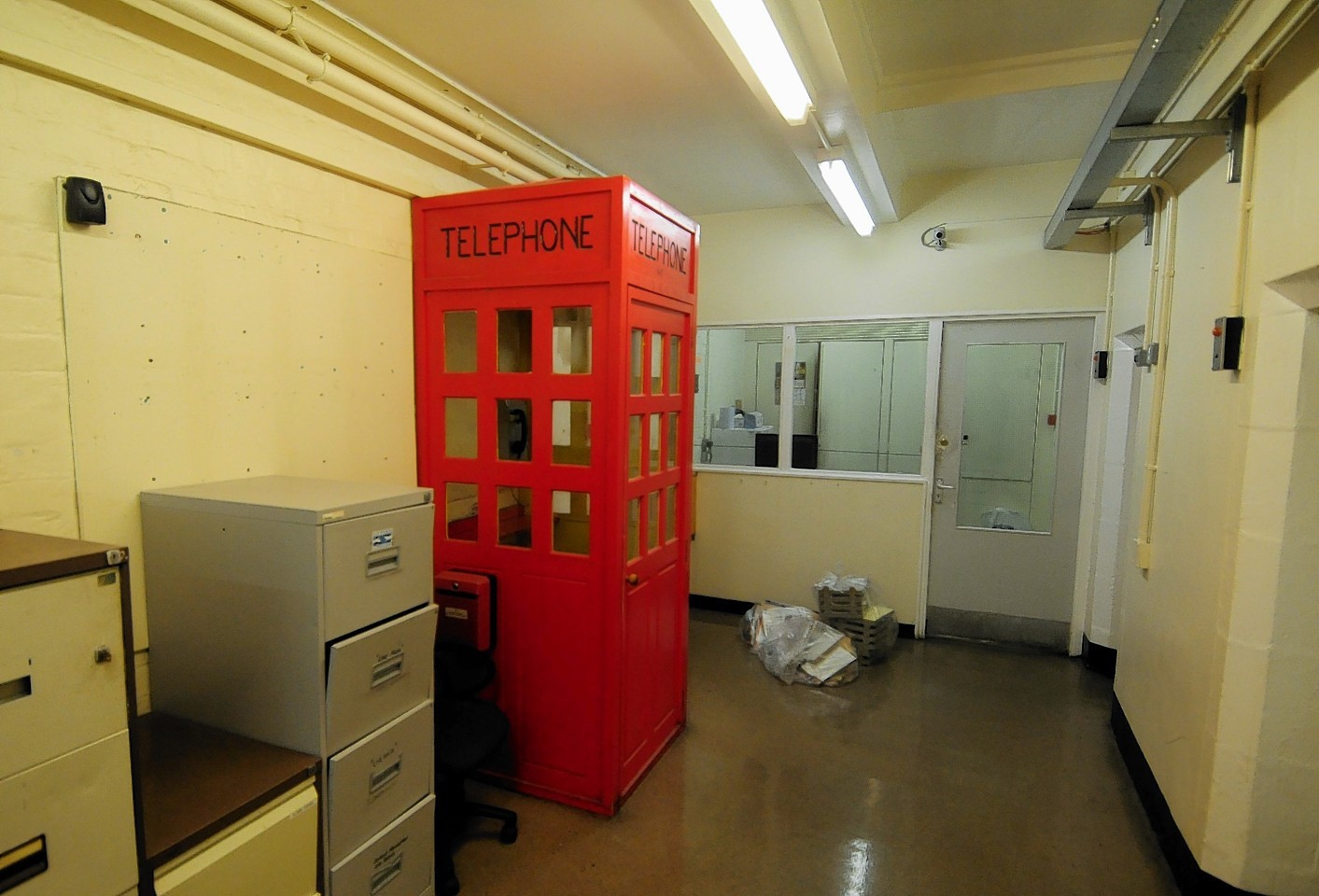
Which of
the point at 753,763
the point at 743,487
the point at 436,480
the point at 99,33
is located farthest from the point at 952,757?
the point at 99,33

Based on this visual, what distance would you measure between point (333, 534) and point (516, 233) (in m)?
1.38

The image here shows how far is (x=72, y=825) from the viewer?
1102 millimetres

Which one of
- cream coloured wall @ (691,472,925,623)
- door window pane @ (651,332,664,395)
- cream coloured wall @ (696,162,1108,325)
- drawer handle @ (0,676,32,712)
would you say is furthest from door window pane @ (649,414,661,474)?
cream coloured wall @ (696,162,1108,325)

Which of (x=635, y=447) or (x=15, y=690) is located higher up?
(x=635, y=447)

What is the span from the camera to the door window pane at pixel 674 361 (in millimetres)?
2872

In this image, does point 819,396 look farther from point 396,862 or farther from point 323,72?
point 396,862

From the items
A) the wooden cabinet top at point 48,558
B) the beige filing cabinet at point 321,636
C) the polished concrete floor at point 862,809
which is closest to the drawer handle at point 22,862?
the wooden cabinet top at point 48,558

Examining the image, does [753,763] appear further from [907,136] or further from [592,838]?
[907,136]

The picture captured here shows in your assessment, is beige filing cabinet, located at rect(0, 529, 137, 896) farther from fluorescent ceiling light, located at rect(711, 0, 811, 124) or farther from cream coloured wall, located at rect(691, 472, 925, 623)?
cream coloured wall, located at rect(691, 472, 925, 623)

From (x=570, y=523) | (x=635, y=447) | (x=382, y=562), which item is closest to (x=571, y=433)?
(x=635, y=447)

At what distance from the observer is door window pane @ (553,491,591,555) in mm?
2539

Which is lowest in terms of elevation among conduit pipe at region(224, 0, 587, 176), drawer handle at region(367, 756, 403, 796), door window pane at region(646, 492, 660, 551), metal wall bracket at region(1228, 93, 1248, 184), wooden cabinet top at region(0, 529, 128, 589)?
drawer handle at region(367, 756, 403, 796)

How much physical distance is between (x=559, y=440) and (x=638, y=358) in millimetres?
459

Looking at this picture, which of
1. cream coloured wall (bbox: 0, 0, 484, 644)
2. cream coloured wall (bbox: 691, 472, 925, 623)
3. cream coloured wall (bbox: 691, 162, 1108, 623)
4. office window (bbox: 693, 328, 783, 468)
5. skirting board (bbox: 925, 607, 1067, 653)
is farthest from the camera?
office window (bbox: 693, 328, 783, 468)
